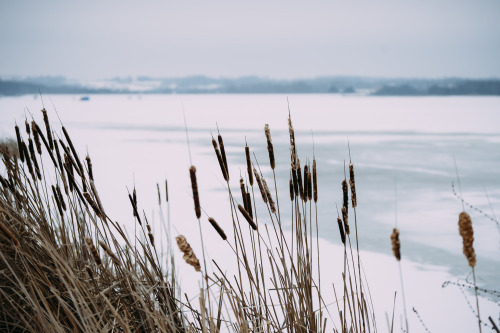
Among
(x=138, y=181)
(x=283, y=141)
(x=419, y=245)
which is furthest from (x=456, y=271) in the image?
(x=283, y=141)

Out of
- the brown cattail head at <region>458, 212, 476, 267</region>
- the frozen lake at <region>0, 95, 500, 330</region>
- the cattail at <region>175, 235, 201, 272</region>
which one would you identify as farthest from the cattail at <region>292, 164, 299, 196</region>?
Result: the brown cattail head at <region>458, 212, 476, 267</region>

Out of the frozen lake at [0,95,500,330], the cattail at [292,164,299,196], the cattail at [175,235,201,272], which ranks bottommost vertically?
the frozen lake at [0,95,500,330]

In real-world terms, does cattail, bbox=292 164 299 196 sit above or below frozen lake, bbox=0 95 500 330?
above

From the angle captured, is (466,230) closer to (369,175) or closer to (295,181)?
(295,181)

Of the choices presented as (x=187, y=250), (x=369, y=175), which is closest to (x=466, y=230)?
(x=187, y=250)

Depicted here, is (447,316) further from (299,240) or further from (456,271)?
(299,240)

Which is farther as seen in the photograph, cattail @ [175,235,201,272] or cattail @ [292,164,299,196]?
cattail @ [292,164,299,196]

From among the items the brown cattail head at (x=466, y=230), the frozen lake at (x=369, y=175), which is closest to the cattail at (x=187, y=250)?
the frozen lake at (x=369, y=175)

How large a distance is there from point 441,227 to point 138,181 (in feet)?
11.8

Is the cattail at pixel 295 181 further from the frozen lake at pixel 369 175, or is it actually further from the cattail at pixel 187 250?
the cattail at pixel 187 250

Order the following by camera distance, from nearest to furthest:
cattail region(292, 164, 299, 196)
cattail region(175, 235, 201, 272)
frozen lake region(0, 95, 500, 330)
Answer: cattail region(175, 235, 201, 272) < cattail region(292, 164, 299, 196) < frozen lake region(0, 95, 500, 330)

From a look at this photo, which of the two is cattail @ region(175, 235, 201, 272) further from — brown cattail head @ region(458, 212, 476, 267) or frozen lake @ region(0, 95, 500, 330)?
brown cattail head @ region(458, 212, 476, 267)

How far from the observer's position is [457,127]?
44.9ft

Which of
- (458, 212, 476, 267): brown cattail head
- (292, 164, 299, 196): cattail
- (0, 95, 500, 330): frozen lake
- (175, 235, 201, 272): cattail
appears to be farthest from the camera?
(0, 95, 500, 330): frozen lake
